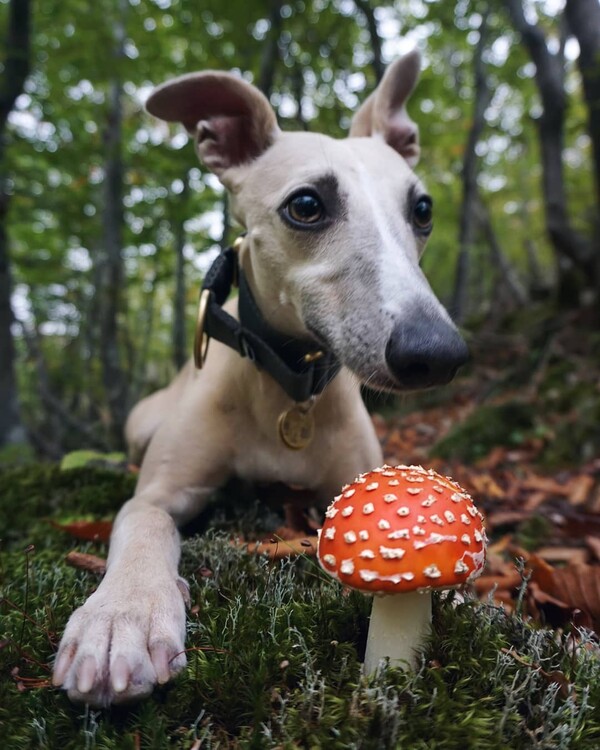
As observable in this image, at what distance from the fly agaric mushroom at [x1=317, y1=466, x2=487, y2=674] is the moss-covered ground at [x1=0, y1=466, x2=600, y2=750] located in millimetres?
104

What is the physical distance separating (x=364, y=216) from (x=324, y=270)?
0.29 m

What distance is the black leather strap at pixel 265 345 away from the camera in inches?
92.7

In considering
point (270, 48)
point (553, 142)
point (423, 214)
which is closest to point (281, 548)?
point (423, 214)

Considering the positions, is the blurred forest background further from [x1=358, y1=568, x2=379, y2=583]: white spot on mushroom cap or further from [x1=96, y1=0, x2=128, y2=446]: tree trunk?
[x1=358, y1=568, x2=379, y2=583]: white spot on mushroom cap

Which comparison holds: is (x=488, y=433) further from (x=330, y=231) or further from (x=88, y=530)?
(x=88, y=530)

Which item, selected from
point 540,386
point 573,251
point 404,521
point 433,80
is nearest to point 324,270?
point 404,521

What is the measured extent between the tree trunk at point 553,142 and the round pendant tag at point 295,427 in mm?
6197

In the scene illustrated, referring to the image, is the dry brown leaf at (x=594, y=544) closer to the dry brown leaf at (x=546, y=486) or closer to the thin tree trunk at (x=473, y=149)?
the dry brown leaf at (x=546, y=486)

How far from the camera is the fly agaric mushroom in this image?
1290 millimetres

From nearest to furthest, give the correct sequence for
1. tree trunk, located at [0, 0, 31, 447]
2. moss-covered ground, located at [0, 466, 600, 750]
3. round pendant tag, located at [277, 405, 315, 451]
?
moss-covered ground, located at [0, 466, 600, 750]
round pendant tag, located at [277, 405, 315, 451]
tree trunk, located at [0, 0, 31, 447]

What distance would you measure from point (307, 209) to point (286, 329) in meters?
0.53

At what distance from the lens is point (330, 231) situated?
7.16 feet

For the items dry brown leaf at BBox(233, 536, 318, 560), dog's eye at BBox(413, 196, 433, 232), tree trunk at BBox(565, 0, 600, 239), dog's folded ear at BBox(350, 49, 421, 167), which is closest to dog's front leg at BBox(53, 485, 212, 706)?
dry brown leaf at BBox(233, 536, 318, 560)

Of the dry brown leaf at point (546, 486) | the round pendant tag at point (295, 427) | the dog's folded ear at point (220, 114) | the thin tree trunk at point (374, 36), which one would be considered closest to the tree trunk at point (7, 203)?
the thin tree trunk at point (374, 36)
